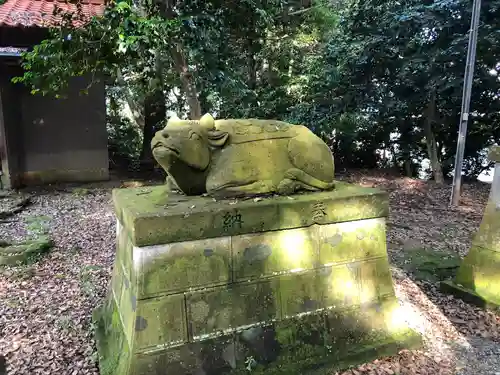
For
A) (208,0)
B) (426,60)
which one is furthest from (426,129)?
(208,0)

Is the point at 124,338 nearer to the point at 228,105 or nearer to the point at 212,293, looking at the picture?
the point at 212,293

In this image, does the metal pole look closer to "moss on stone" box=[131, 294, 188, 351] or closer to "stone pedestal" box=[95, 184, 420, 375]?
"stone pedestal" box=[95, 184, 420, 375]

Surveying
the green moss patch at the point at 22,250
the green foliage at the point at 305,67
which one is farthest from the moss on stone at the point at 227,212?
the green foliage at the point at 305,67

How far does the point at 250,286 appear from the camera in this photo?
252 centimetres

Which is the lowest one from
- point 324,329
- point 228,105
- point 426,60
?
point 324,329

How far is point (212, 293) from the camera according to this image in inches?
95.5

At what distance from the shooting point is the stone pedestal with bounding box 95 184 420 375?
2297mm

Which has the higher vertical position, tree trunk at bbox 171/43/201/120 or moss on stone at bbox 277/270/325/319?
tree trunk at bbox 171/43/201/120

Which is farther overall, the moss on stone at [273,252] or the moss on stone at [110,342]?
the moss on stone at [273,252]

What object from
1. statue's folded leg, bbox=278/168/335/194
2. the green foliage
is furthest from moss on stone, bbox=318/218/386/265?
the green foliage

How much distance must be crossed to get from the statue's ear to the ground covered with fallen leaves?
5.41 feet

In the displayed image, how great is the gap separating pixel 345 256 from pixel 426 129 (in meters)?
6.90

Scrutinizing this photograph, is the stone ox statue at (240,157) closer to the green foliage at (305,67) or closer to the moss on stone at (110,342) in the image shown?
the moss on stone at (110,342)

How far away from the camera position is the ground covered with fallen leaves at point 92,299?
108 inches
